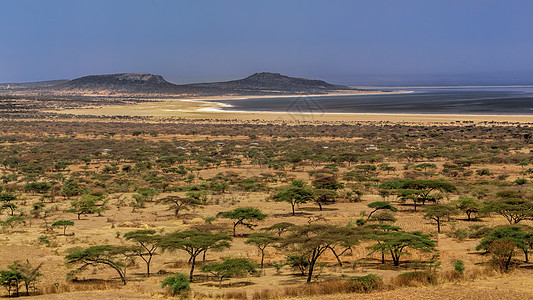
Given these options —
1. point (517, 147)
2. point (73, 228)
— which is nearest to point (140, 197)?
point (73, 228)

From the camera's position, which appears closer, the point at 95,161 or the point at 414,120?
the point at 95,161

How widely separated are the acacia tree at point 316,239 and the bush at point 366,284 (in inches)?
66.9

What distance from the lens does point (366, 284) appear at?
15367 mm

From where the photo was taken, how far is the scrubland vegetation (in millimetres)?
17344

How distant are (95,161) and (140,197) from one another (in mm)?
21458

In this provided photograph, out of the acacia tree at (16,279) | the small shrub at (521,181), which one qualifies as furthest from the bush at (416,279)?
the small shrub at (521,181)

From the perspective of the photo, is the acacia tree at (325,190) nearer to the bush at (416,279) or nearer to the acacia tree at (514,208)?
the acacia tree at (514,208)

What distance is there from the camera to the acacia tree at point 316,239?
55.9 feet

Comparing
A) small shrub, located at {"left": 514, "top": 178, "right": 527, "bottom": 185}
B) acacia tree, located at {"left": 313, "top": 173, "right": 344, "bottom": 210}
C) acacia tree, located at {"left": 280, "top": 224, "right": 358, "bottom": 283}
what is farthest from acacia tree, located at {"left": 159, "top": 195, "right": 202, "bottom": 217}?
small shrub, located at {"left": 514, "top": 178, "right": 527, "bottom": 185}

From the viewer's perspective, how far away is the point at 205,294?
15594mm

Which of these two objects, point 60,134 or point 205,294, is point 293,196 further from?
point 60,134

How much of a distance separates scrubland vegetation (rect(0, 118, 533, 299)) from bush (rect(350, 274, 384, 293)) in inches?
1.3

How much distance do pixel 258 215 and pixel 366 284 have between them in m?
10.3

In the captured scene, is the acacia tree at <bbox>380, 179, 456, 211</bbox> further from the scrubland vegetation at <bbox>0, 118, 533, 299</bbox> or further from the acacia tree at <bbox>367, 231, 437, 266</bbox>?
the acacia tree at <bbox>367, 231, 437, 266</bbox>
